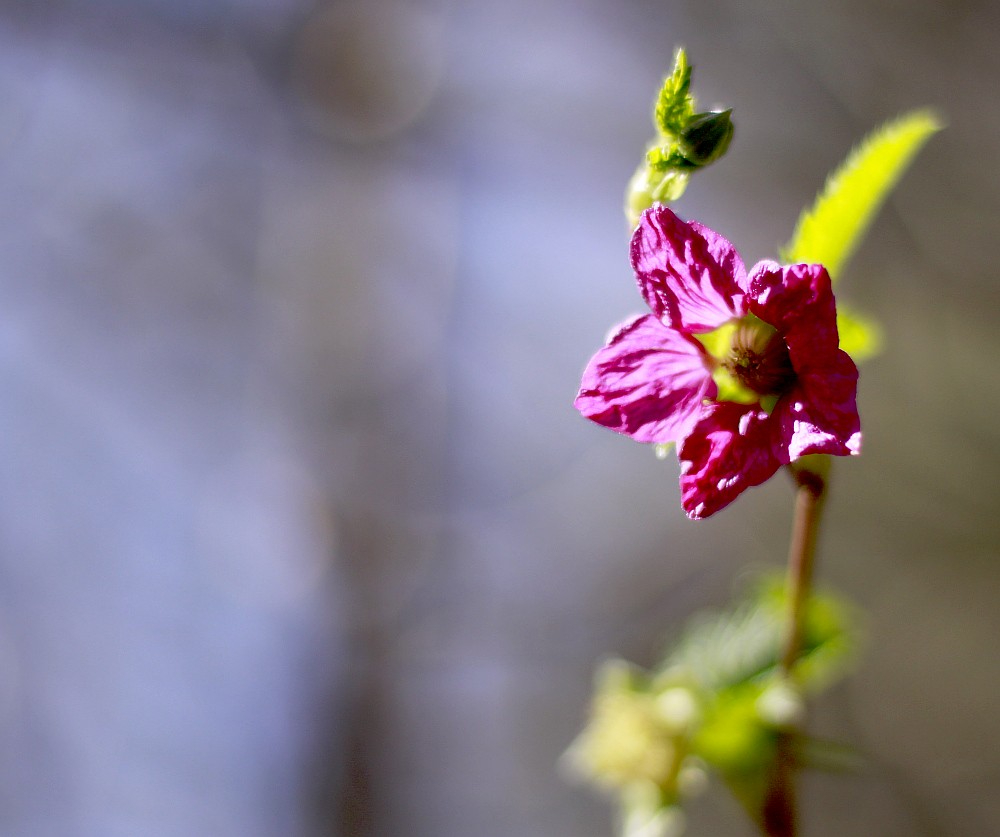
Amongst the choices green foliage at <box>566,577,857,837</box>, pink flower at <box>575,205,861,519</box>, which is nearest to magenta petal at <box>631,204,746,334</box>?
pink flower at <box>575,205,861,519</box>

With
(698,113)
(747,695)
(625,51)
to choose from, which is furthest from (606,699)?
(625,51)

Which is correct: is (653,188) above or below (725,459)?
above

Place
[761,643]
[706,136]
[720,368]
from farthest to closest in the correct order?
[761,643] → [720,368] → [706,136]

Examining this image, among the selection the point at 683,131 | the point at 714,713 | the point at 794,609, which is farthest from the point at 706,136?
the point at 714,713

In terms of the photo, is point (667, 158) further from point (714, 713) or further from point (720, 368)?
point (714, 713)

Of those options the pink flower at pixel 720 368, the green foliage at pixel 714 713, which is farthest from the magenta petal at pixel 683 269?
the green foliage at pixel 714 713

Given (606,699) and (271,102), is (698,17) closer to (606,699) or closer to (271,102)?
(271,102)
